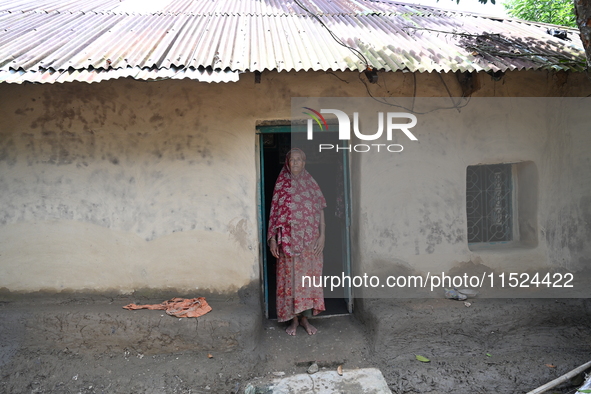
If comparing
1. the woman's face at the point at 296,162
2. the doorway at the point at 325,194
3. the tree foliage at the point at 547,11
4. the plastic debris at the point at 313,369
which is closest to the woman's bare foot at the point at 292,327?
the doorway at the point at 325,194

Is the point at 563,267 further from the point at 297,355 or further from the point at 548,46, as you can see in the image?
the point at 297,355

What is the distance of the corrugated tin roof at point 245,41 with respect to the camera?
11.1ft

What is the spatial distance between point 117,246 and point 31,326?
1008 millimetres

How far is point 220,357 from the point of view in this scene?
3.77 m

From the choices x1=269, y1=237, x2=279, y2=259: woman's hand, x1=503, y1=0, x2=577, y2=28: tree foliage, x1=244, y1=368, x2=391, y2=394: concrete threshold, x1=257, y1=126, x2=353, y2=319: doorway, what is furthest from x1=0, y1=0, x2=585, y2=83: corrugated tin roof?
x1=503, y1=0, x2=577, y2=28: tree foliage

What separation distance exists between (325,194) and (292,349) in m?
2.82

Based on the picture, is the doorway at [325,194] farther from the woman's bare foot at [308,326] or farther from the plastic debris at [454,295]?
the plastic debris at [454,295]

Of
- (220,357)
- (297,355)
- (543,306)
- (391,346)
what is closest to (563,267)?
(543,306)

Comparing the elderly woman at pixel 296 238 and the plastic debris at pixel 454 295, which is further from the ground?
the elderly woman at pixel 296 238

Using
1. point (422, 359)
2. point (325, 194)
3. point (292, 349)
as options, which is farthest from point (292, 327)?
point (325, 194)

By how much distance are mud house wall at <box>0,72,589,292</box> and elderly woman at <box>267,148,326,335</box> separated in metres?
0.26

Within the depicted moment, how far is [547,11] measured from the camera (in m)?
8.88

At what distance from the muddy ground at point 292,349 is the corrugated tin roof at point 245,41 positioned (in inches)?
Result: 86.5

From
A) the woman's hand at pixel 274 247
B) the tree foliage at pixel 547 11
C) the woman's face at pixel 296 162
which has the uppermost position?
the tree foliage at pixel 547 11
